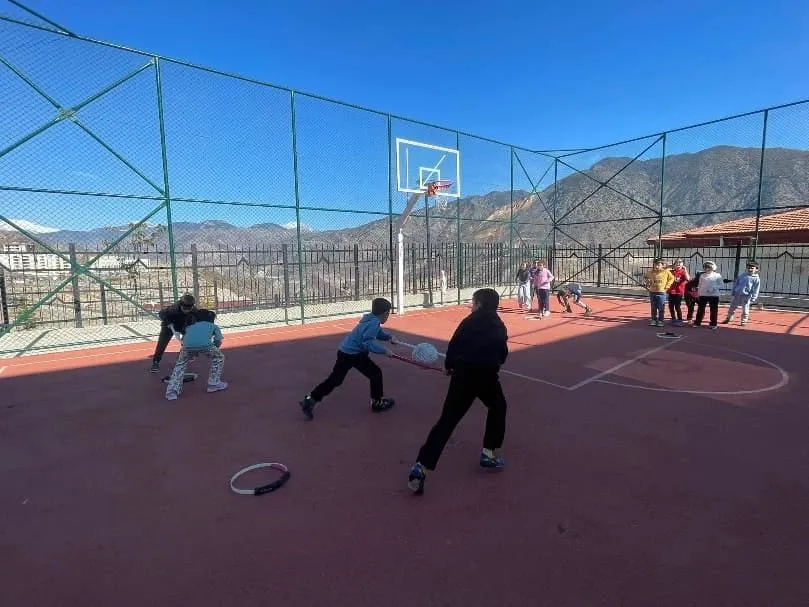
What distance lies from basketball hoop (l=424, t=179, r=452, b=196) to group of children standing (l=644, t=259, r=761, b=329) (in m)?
6.40

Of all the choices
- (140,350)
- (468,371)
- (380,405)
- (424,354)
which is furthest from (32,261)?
(468,371)

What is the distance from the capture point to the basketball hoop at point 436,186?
1355 cm

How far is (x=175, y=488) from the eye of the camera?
356 centimetres

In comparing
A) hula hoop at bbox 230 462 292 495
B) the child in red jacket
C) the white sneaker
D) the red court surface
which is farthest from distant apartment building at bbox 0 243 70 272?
the child in red jacket

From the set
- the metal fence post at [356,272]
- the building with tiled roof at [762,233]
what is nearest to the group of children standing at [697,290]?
the metal fence post at [356,272]

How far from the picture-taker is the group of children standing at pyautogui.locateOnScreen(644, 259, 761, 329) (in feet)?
35.4

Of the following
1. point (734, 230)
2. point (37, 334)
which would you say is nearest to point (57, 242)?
point (37, 334)

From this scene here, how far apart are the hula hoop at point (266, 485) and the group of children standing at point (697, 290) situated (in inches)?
413

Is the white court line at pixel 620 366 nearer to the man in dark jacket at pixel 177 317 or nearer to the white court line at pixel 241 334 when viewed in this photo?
the white court line at pixel 241 334

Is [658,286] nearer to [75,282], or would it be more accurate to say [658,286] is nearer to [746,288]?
[746,288]

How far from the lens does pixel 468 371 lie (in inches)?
136

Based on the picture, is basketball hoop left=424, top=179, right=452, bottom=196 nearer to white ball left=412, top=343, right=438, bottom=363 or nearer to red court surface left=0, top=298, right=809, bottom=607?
red court surface left=0, top=298, right=809, bottom=607

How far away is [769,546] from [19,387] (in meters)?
8.89

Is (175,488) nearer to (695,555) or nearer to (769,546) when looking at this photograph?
(695,555)
